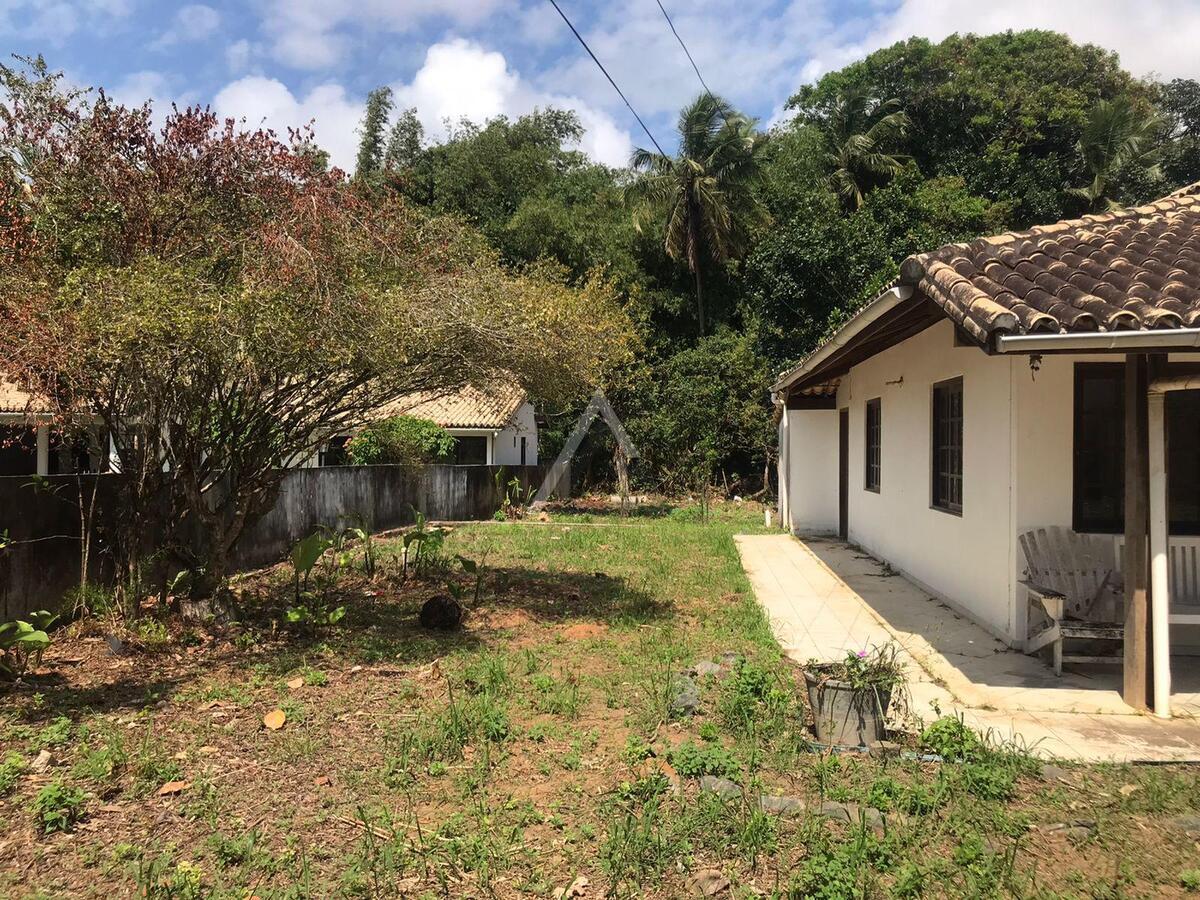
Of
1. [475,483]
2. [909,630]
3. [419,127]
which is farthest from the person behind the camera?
[419,127]

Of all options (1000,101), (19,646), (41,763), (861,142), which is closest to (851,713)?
(41,763)

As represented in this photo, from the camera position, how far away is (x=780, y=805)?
3.65m

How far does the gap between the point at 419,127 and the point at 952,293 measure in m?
35.0

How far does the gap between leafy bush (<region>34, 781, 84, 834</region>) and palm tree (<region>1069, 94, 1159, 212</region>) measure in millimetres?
30742

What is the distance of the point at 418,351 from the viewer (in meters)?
6.71

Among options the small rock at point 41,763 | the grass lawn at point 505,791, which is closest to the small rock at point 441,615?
the grass lawn at point 505,791

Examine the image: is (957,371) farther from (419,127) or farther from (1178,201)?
(419,127)

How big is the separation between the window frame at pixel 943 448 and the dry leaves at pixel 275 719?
5.94 metres

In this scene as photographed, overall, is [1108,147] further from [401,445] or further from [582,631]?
[582,631]

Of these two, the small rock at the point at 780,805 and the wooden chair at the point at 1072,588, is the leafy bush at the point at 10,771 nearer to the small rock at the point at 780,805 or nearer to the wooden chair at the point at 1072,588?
the small rock at the point at 780,805

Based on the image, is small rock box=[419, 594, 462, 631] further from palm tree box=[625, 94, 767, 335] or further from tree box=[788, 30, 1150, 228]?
tree box=[788, 30, 1150, 228]

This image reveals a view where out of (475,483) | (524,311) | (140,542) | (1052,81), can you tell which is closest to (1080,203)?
(1052,81)

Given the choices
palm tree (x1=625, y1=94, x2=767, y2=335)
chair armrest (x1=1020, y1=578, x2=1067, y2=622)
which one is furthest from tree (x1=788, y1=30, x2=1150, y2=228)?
chair armrest (x1=1020, y1=578, x2=1067, y2=622)

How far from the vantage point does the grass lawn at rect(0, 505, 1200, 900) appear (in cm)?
311
